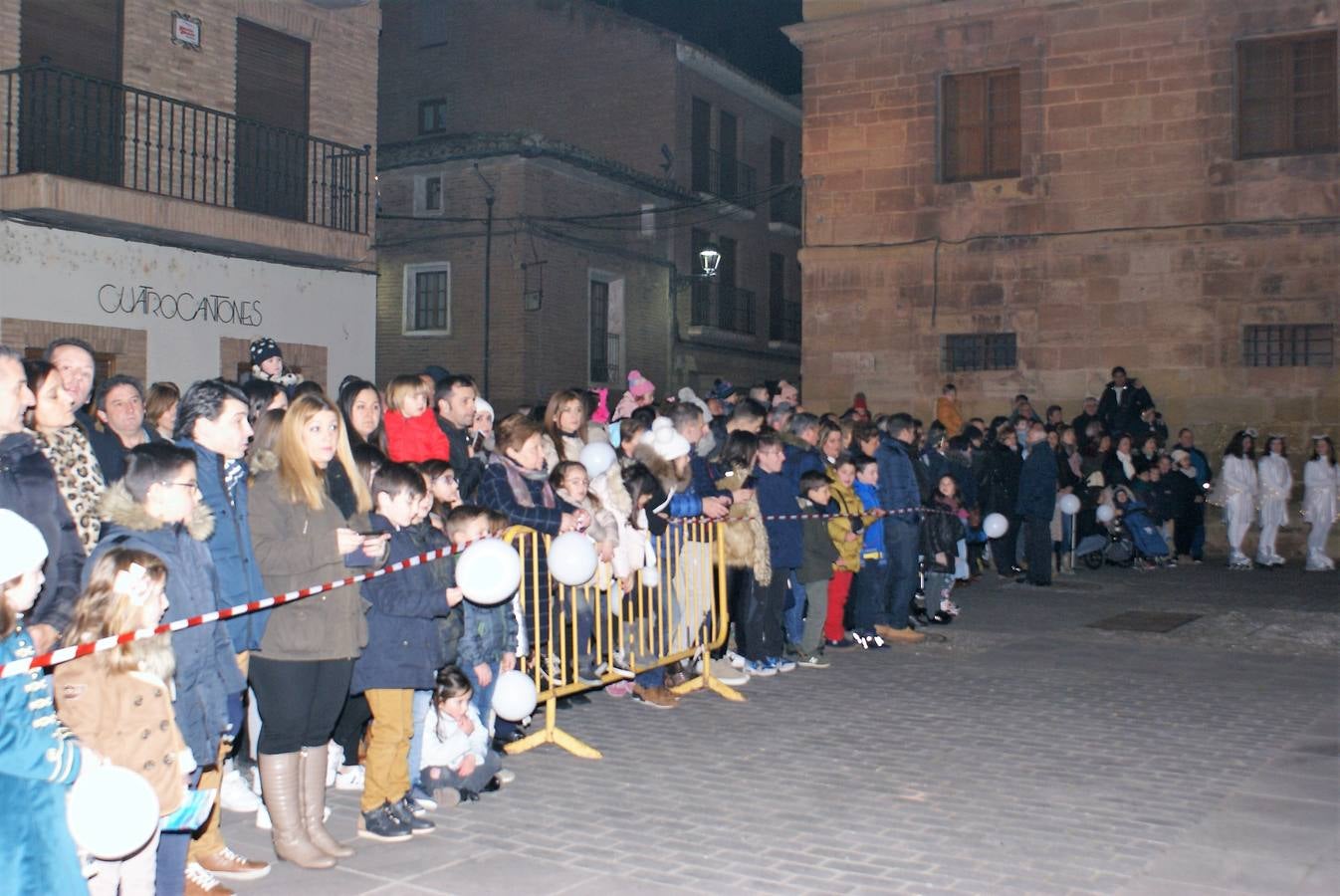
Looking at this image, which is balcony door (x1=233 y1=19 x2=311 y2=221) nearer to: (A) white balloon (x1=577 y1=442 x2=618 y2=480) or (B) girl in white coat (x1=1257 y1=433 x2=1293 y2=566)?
(A) white balloon (x1=577 y1=442 x2=618 y2=480)

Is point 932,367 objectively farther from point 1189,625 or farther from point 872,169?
point 1189,625

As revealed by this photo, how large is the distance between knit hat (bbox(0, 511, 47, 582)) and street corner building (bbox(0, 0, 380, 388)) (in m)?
11.7

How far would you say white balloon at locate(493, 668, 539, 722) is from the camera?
262 inches

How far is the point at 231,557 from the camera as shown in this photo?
17.5ft

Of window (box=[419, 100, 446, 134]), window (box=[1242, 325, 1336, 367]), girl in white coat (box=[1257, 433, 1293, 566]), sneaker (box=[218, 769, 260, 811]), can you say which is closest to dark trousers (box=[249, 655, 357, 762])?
sneaker (box=[218, 769, 260, 811])

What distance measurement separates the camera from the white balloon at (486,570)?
605 cm

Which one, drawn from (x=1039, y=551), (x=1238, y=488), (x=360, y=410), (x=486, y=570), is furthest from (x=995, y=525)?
(x=486, y=570)

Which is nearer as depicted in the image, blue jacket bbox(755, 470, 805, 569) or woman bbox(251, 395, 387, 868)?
woman bbox(251, 395, 387, 868)

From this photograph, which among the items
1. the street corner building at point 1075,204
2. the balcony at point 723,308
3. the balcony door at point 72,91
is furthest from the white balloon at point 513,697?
the balcony at point 723,308

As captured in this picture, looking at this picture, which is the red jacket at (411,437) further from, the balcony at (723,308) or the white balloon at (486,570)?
the balcony at (723,308)

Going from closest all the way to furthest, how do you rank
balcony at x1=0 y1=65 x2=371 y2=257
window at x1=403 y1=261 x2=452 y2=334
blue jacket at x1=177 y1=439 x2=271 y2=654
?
blue jacket at x1=177 y1=439 x2=271 y2=654, balcony at x1=0 y1=65 x2=371 y2=257, window at x1=403 y1=261 x2=452 y2=334

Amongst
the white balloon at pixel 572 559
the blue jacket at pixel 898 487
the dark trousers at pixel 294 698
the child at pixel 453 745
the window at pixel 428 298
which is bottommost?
the child at pixel 453 745

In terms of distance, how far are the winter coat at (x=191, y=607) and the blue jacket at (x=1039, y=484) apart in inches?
466

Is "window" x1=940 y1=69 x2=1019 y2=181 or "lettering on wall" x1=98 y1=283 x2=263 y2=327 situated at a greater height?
"window" x1=940 y1=69 x2=1019 y2=181
